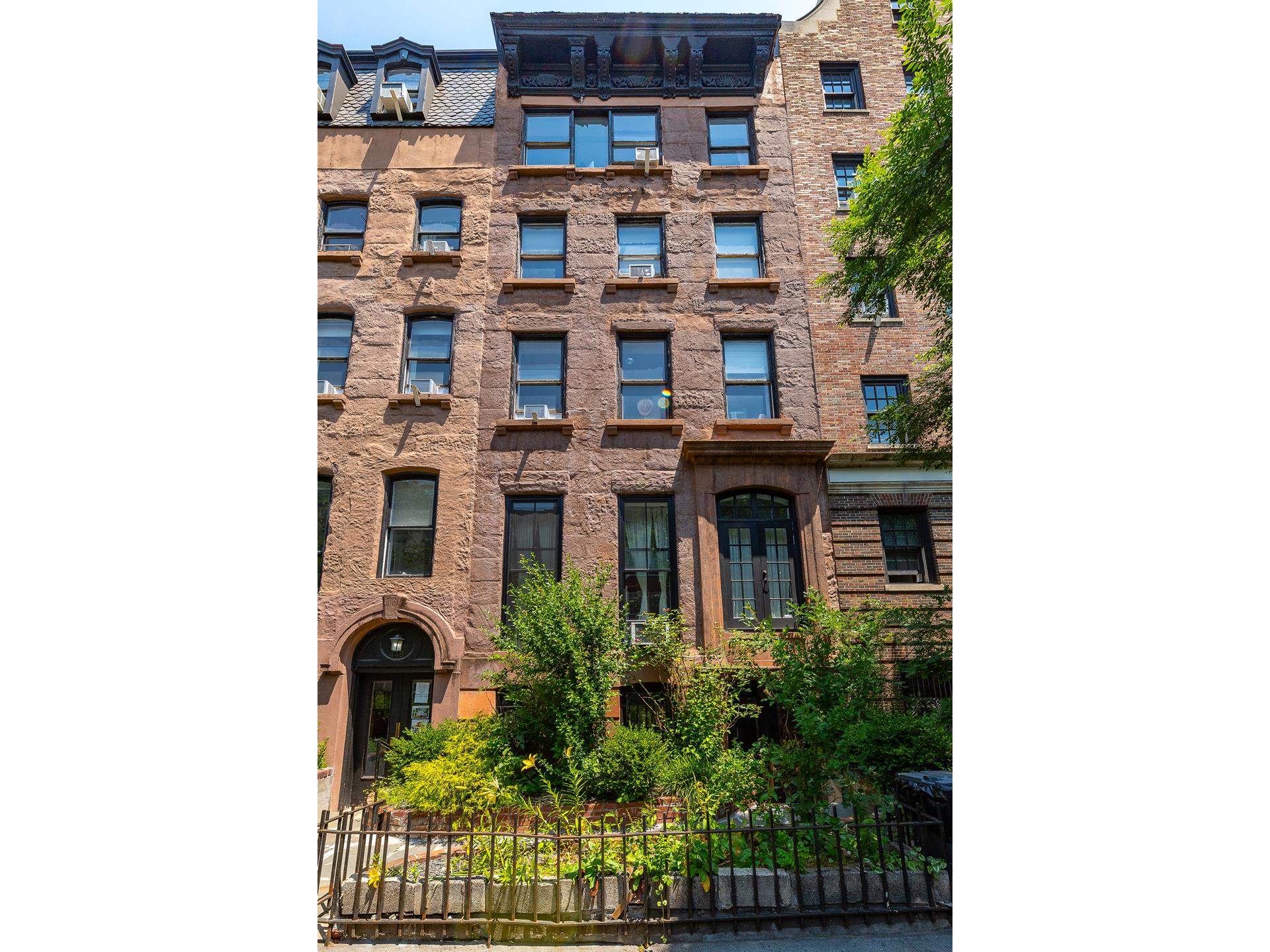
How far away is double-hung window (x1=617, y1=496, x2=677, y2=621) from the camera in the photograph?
1016 centimetres

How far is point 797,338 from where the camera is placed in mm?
11633

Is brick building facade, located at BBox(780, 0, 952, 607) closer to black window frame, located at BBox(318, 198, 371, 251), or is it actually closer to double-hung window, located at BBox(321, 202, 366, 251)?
black window frame, located at BBox(318, 198, 371, 251)

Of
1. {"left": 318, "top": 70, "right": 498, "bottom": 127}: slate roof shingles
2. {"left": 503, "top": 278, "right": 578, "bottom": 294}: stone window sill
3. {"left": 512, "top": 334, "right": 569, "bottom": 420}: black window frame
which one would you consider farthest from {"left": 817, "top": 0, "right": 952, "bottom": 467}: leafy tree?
{"left": 318, "top": 70, "right": 498, "bottom": 127}: slate roof shingles

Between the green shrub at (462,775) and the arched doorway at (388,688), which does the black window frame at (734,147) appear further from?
the green shrub at (462,775)

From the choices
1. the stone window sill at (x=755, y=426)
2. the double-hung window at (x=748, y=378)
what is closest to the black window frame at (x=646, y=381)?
the stone window sill at (x=755, y=426)

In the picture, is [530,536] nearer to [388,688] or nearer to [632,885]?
[388,688]

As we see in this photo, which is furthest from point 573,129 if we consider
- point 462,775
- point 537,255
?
point 462,775

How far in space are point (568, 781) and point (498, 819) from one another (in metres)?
0.95

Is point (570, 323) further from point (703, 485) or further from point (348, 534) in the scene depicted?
point (348, 534)

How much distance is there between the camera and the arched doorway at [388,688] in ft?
31.4

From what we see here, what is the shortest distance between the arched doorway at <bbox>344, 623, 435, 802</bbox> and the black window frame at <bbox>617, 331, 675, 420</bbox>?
5.03m

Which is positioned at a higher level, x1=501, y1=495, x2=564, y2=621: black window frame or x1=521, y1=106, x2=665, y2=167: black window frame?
x1=521, y1=106, x2=665, y2=167: black window frame

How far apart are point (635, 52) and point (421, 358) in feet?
25.8

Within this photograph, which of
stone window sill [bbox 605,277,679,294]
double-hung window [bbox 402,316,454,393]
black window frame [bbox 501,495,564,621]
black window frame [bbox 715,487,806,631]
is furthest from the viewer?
stone window sill [bbox 605,277,679,294]
